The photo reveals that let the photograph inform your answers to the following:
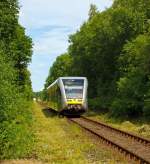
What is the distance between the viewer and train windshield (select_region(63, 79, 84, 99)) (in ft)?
Answer: 152

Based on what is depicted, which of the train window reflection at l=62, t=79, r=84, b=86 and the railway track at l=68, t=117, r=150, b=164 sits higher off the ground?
the train window reflection at l=62, t=79, r=84, b=86

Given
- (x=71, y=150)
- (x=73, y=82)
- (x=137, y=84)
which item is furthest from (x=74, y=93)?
(x=71, y=150)

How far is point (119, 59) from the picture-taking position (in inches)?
2159

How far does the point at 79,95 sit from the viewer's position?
46.4 m

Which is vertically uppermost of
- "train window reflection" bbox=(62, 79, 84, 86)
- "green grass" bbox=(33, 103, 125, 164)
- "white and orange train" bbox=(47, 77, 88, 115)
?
"train window reflection" bbox=(62, 79, 84, 86)

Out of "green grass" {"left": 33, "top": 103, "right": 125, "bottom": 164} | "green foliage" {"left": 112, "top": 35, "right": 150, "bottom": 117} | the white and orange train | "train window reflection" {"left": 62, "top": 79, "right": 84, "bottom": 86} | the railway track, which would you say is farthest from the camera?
"train window reflection" {"left": 62, "top": 79, "right": 84, "bottom": 86}

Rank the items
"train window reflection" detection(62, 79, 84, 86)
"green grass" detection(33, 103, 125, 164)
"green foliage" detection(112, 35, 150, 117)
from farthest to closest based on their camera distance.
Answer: "train window reflection" detection(62, 79, 84, 86), "green foliage" detection(112, 35, 150, 117), "green grass" detection(33, 103, 125, 164)

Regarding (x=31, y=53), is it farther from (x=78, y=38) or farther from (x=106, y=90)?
(x=78, y=38)

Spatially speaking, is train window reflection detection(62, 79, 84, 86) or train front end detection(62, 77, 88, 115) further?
train window reflection detection(62, 79, 84, 86)

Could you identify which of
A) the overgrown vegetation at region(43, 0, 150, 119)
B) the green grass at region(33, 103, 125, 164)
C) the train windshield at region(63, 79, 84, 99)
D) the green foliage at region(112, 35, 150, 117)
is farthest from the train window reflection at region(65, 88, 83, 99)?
the green grass at region(33, 103, 125, 164)

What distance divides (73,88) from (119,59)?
9.66m

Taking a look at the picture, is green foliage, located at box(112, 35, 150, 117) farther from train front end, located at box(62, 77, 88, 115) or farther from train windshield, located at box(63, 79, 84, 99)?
train windshield, located at box(63, 79, 84, 99)

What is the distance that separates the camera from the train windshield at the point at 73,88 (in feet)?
152

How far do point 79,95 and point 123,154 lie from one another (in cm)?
2643
